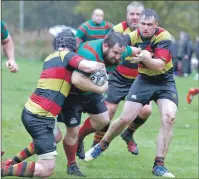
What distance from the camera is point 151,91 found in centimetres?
848

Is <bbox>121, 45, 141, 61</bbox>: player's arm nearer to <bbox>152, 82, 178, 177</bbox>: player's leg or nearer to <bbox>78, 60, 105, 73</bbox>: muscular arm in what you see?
<bbox>78, 60, 105, 73</bbox>: muscular arm

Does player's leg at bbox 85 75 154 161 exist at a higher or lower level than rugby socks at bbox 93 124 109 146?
higher

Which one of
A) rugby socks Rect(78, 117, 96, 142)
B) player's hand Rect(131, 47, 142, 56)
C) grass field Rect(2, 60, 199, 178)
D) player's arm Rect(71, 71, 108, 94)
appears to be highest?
player's hand Rect(131, 47, 142, 56)

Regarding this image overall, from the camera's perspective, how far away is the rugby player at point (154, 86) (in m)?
8.06

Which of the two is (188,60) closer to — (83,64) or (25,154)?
(25,154)

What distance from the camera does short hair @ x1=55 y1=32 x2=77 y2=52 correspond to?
689cm

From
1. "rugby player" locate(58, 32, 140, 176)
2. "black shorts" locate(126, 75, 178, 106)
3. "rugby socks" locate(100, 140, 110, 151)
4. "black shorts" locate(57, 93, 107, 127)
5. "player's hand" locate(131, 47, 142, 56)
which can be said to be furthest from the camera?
"rugby socks" locate(100, 140, 110, 151)

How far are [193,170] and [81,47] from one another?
2822mm

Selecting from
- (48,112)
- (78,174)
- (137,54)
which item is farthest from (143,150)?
(48,112)

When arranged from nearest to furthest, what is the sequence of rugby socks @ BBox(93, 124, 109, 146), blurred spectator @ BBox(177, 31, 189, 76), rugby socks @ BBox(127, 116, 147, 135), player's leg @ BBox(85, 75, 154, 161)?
player's leg @ BBox(85, 75, 154, 161)
rugby socks @ BBox(93, 124, 109, 146)
rugby socks @ BBox(127, 116, 147, 135)
blurred spectator @ BBox(177, 31, 189, 76)

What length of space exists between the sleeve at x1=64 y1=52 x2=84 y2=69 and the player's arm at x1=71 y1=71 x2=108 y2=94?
11 cm

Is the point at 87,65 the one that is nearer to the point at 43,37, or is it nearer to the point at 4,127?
the point at 4,127

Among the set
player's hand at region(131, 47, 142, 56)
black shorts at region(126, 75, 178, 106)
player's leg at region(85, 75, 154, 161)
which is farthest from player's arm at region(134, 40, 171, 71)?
player's leg at region(85, 75, 154, 161)

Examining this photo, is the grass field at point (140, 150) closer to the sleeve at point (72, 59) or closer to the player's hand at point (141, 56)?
the player's hand at point (141, 56)
